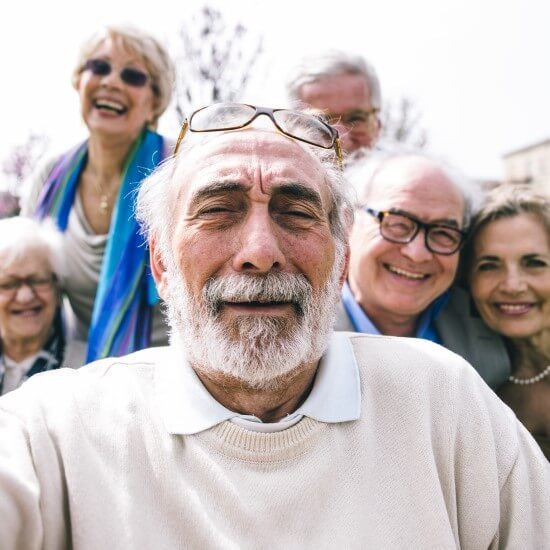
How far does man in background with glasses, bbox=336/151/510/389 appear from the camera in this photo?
2.74 meters

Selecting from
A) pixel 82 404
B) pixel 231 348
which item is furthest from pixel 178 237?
pixel 82 404

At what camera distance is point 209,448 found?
5.33 feet

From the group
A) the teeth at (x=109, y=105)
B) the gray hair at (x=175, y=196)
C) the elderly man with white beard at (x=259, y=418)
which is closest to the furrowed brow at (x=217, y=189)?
the elderly man with white beard at (x=259, y=418)

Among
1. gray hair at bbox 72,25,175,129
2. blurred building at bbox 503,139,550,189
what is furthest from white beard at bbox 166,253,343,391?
blurred building at bbox 503,139,550,189

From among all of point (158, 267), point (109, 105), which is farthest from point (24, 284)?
point (158, 267)

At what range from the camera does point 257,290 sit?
167 centimetres

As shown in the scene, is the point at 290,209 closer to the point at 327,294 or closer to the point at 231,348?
the point at 327,294

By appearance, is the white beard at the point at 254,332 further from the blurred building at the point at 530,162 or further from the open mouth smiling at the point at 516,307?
the blurred building at the point at 530,162

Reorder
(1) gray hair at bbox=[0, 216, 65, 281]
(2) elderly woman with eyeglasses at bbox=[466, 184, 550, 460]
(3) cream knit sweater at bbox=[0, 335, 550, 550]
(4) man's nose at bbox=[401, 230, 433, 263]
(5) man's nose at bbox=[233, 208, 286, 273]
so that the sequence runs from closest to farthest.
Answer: (3) cream knit sweater at bbox=[0, 335, 550, 550] < (5) man's nose at bbox=[233, 208, 286, 273] < (4) man's nose at bbox=[401, 230, 433, 263] < (2) elderly woman with eyeglasses at bbox=[466, 184, 550, 460] < (1) gray hair at bbox=[0, 216, 65, 281]

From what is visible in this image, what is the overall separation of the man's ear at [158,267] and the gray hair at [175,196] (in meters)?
0.02

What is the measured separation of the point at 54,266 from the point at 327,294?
79.0 inches

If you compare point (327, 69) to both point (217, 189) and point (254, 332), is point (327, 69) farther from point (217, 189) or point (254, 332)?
point (254, 332)

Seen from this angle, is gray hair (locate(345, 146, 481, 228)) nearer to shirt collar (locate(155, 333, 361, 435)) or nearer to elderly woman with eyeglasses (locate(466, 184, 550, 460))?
elderly woman with eyeglasses (locate(466, 184, 550, 460))

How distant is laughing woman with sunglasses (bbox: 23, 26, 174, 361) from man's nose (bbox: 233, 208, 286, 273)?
5.12 feet
